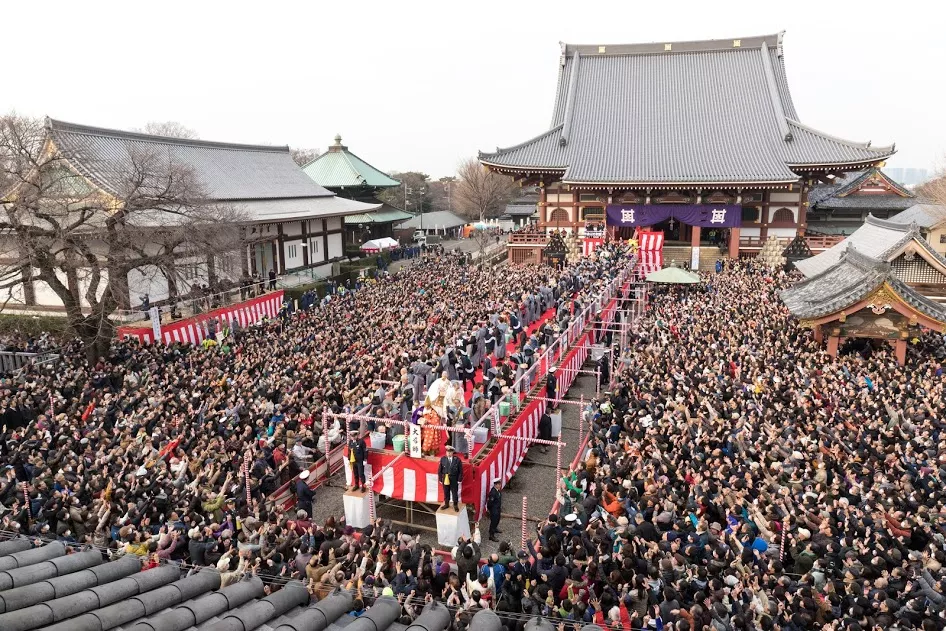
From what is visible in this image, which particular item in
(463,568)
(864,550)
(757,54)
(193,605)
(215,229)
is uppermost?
(757,54)

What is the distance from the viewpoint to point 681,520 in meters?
8.71

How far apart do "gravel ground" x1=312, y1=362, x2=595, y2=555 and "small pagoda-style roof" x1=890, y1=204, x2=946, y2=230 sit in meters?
30.5

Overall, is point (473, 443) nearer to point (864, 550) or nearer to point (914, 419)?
point (864, 550)

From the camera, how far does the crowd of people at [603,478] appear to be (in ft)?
24.4

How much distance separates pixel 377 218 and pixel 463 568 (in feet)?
135

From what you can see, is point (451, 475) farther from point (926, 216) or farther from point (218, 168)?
point (926, 216)

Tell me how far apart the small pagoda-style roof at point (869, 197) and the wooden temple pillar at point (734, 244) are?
47.1ft

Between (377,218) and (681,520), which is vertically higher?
(377,218)

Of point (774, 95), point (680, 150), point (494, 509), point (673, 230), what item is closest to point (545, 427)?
point (494, 509)

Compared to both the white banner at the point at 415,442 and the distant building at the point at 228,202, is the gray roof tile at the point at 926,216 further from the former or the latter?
the white banner at the point at 415,442

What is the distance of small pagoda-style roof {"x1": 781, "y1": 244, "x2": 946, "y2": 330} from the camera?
50.1 ft

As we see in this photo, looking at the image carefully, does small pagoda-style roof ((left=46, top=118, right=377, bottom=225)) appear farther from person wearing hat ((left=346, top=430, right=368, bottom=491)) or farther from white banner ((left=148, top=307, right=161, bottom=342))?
person wearing hat ((left=346, top=430, right=368, bottom=491))

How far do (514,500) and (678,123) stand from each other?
31.8 m

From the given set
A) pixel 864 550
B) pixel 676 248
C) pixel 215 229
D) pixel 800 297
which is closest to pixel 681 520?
pixel 864 550
